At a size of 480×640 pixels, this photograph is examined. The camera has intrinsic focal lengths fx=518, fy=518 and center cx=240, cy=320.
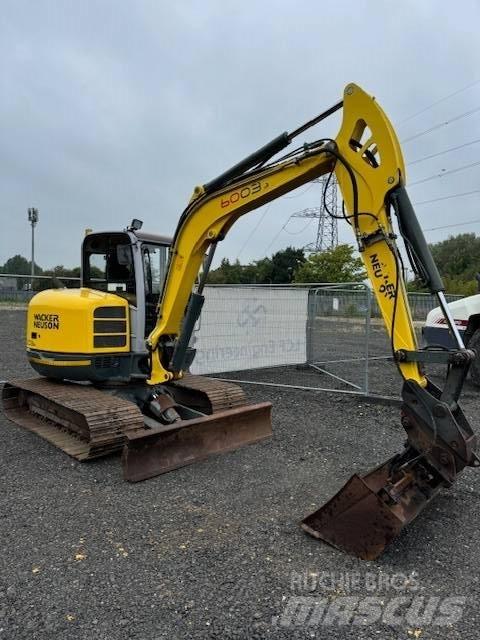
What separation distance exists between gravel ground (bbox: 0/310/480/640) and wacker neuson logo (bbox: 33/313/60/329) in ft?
4.65

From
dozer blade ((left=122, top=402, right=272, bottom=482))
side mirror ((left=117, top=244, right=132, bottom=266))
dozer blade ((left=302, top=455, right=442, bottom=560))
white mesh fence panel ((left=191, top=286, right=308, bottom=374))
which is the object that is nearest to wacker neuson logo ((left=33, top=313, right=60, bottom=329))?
side mirror ((left=117, top=244, right=132, bottom=266))

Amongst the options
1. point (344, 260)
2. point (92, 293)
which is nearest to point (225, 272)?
point (344, 260)

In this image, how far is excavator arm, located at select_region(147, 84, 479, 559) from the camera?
136 inches

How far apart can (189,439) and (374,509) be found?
7.42 feet

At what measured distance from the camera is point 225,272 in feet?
213

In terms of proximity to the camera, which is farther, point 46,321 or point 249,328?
point 249,328

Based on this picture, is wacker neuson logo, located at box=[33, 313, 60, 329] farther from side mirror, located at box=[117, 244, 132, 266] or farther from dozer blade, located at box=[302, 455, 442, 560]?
dozer blade, located at box=[302, 455, 442, 560]

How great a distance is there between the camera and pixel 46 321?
243 inches

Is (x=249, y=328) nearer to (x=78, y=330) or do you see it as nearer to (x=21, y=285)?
(x=78, y=330)

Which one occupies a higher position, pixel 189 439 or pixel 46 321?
pixel 46 321

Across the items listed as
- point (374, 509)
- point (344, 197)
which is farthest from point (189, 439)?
point (344, 197)

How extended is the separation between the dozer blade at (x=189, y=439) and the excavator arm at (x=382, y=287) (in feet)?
5.57

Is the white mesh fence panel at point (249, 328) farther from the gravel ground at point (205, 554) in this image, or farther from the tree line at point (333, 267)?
the tree line at point (333, 267)

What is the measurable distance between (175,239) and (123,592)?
3681 mm
